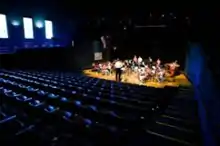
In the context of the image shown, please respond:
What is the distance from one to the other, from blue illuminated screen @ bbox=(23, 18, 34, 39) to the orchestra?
5630 mm

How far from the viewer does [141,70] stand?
45.0 ft

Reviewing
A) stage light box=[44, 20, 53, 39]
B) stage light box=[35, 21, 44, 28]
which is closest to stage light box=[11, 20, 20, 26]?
stage light box=[35, 21, 44, 28]

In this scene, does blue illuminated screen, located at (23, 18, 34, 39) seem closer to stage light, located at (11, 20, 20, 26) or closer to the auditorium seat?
stage light, located at (11, 20, 20, 26)

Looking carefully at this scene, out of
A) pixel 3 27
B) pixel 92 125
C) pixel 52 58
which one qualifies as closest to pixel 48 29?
pixel 52 58

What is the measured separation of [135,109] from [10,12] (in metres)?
12.9

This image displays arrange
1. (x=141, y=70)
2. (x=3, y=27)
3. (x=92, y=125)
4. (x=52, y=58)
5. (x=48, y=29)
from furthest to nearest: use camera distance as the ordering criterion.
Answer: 1. (x=48, y=29)
2. (x=52, y=58)
3. (x=141, y=70)
4. (x=3, y=27)
5. (x=92, y=125)

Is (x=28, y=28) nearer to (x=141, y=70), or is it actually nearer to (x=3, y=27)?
(x=3, y=27)

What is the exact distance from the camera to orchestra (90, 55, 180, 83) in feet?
42.9

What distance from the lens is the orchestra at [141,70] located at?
13.1 meters

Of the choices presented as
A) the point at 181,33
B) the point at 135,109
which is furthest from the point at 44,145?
the point at 181,33

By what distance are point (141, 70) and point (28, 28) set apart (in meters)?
8.93

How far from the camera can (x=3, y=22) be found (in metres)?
13.0

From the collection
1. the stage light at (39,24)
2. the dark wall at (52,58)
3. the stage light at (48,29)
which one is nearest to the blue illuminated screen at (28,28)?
the stage light at (39,24)

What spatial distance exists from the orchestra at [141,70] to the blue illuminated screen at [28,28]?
222 inches
